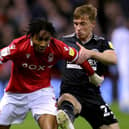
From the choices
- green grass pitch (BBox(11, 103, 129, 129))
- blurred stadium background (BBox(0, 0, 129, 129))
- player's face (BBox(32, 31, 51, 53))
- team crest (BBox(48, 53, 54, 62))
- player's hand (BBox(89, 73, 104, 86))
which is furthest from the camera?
A: blurred stadium background (BBox(0, 0, 129, 129))

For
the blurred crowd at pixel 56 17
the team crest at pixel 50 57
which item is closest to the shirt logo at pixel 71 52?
the team crest at pixel 50 57

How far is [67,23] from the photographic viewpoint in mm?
16484

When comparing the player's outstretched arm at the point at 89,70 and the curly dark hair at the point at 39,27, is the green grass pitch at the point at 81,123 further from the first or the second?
the curly dark hair at the point at 39,27

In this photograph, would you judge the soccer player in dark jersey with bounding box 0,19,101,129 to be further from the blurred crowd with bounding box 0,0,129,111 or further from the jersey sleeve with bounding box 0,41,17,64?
the blurred crowd with bounding box 0,0,129,111

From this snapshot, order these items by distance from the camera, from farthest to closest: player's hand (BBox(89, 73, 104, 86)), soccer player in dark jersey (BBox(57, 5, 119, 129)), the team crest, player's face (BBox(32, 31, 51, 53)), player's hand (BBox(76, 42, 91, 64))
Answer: soccer player in dark jersey (BBox(57, 5, 119, 129)) < player's hand (BBox(89, 73, 104, 86)) < player's hand (BBox(76, 42, 91, 64)) < the team crest < player's face (BBox(32, 31, 51, 53))

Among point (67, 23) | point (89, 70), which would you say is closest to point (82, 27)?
point (89, 70)

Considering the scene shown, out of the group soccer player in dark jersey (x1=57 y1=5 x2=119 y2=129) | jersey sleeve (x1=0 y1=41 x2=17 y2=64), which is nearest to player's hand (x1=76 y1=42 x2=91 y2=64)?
soccer player in dark jersey (x1=57 y1=5 x2=119 y2=129)

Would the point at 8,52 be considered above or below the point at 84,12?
below

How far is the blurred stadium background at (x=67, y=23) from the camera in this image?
48.9 ft

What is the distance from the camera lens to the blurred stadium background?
48.9 ft

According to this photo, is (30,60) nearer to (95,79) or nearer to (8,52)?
(8,52)

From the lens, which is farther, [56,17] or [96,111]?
[56,17]

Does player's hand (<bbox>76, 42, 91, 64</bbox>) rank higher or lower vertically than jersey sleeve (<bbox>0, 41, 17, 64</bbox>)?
lower

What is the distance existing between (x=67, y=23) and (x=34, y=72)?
837cm
